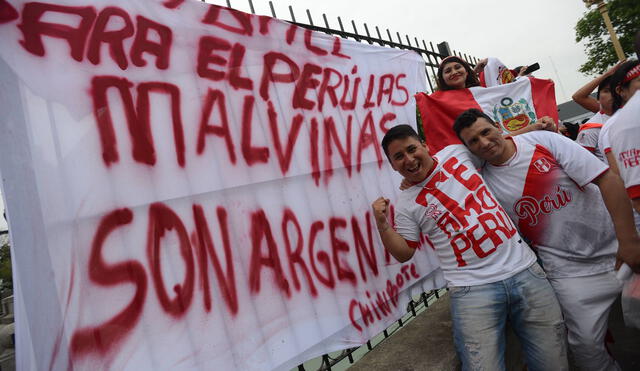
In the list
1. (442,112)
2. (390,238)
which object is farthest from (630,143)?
(442,112)

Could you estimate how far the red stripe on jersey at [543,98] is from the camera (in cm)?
302

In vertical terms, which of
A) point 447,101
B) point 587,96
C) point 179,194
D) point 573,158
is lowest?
point 573,158

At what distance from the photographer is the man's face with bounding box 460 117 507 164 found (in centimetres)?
205

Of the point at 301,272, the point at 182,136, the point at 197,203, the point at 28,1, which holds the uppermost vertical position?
the point at 28,1

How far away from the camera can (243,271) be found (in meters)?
1.73

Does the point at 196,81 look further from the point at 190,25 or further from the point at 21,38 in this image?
the point at 21,38

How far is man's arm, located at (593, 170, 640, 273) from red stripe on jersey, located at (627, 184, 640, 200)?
133 mm

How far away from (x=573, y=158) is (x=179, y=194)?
81.7 inches

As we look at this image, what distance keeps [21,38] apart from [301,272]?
5.10ft

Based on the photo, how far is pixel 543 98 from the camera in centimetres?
305

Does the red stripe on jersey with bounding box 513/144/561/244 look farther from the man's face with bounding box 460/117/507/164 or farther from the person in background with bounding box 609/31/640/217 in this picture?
the person in background with bounding box 609/31/640/217

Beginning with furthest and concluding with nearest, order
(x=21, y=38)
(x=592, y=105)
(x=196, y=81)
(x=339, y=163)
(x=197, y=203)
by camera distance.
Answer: (x=592, y=105) → (x=339, y=163) → (x=196, y=81) → (x=197, y=203) → (x=21, y=38)

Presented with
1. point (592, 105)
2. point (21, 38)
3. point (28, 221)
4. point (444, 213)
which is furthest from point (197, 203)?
point (592, 105)

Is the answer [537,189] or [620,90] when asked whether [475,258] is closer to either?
[537,189]
